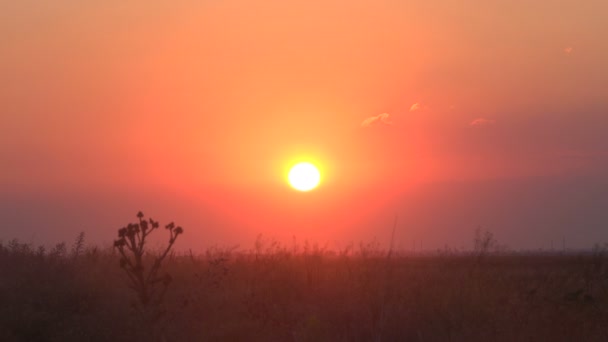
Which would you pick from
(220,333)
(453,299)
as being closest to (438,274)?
(453,299)

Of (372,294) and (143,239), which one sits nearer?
(143,239)

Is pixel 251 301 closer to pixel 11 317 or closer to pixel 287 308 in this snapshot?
A: pixel 287 308

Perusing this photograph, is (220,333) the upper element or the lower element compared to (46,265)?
lower

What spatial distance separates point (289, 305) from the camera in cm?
1576

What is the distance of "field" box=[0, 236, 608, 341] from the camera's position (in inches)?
517

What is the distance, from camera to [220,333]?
531 inches

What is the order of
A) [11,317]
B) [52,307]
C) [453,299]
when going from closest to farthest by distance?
[11,317], [52,307], [453,299]

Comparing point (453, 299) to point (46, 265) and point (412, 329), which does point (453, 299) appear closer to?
point (412, 329)

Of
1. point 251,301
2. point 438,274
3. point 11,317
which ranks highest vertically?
point 438,274

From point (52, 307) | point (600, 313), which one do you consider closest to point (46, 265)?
point (52, 307)

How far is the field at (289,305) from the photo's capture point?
13.1m

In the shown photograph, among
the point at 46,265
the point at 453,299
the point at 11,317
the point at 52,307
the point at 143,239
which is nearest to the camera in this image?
the point at 143,239

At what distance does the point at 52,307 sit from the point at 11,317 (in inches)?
56.3

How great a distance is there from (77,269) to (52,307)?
3.43 meters
